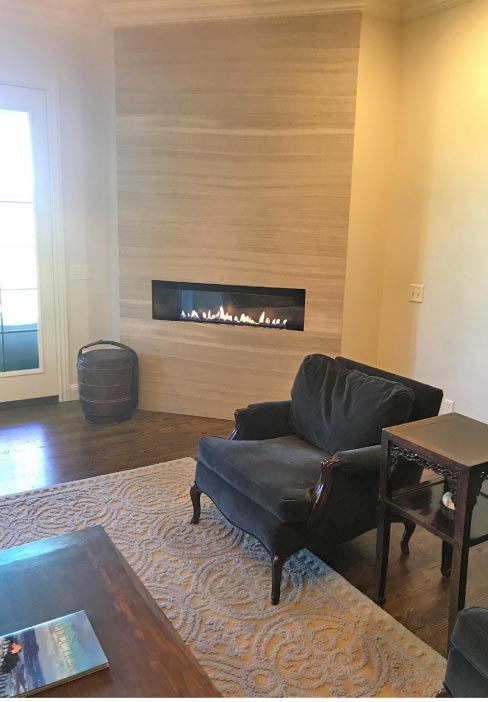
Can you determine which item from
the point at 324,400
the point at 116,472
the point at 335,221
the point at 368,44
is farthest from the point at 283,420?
the point at 368,44

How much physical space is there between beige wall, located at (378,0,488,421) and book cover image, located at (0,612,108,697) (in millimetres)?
2933

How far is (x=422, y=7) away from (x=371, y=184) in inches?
44.3

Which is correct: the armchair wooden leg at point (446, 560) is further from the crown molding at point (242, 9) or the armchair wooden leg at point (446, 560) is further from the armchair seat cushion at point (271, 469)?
the crown molding at point (242, 9)

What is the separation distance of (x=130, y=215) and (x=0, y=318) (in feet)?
4.30

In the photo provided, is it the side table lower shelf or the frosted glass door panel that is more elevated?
the frosted glass door panel

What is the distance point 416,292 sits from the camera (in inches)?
159

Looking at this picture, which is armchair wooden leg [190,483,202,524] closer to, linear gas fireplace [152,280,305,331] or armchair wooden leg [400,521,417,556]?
armchair wooden leg [400,521,417,556]

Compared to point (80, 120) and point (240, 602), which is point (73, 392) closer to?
point (80, 120)

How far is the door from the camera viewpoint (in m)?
4.35

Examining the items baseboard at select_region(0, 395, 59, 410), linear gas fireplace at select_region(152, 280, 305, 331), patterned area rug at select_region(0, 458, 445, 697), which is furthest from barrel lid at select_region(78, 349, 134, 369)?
patterned area rug at select_region(0, 458, 445, 697)

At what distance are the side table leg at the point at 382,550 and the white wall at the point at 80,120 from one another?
10.4 feet

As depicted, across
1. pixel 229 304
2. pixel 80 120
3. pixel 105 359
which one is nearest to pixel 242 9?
pixel 80 120

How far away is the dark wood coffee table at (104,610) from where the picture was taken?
54.0 inches

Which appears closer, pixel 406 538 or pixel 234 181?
pixel 406 538
